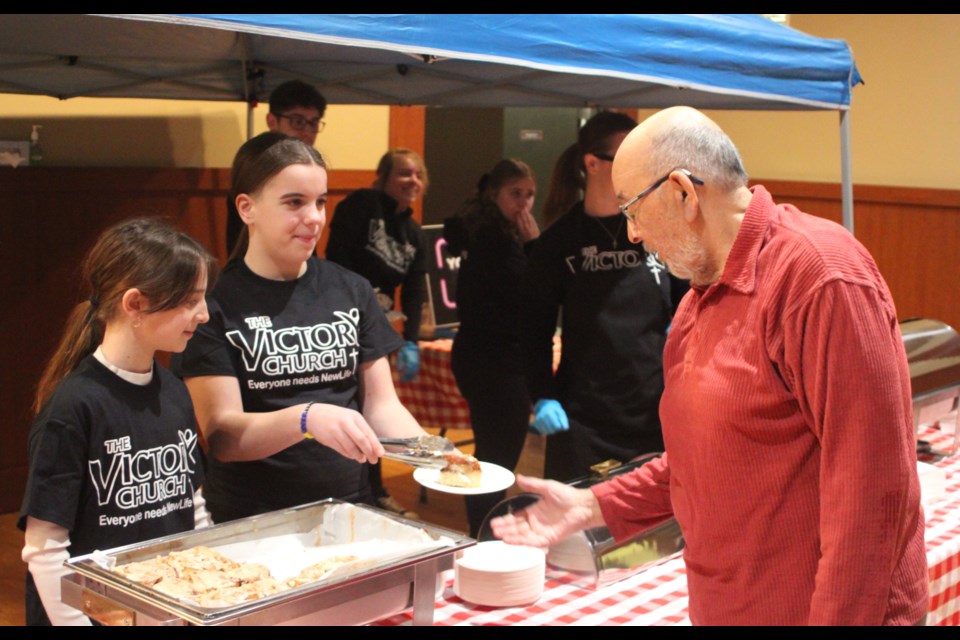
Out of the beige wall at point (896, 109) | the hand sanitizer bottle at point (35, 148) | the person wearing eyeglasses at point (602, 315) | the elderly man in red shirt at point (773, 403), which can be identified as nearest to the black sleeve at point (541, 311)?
the person wearing eyeglasses at point (602, 315)

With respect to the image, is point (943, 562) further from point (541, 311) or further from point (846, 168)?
point (846, 168)

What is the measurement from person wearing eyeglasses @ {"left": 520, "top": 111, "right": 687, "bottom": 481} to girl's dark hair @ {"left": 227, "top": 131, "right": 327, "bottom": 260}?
857mm

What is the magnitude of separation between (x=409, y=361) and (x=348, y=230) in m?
0.58

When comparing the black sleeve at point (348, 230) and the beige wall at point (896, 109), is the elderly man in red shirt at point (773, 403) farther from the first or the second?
the beige wall at point (896, 109)

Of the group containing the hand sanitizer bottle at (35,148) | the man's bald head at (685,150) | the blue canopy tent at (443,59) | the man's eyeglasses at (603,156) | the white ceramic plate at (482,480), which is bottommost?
the white ceramic plate at (482,480)

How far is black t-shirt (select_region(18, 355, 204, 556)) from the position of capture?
63.5 inches

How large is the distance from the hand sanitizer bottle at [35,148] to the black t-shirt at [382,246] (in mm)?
1290

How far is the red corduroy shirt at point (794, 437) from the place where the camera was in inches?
45.0

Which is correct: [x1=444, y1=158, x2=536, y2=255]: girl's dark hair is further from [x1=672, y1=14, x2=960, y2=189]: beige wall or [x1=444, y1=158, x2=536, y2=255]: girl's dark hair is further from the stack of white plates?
[x1=672, y1=14, x2=960, y2=189]: beige wall

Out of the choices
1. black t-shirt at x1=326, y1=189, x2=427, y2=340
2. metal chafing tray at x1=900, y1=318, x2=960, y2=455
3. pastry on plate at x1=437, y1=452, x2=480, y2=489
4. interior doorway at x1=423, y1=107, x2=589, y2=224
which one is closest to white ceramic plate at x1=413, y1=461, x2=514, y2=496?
pastry on plate at x1=437, y1=452, x2=480, y2=489

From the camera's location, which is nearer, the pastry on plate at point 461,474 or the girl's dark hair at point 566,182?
the pastry on plate at point 461,474

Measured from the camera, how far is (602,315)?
268 cm

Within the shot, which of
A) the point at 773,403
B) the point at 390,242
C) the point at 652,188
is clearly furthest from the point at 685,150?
the point at 390,242
